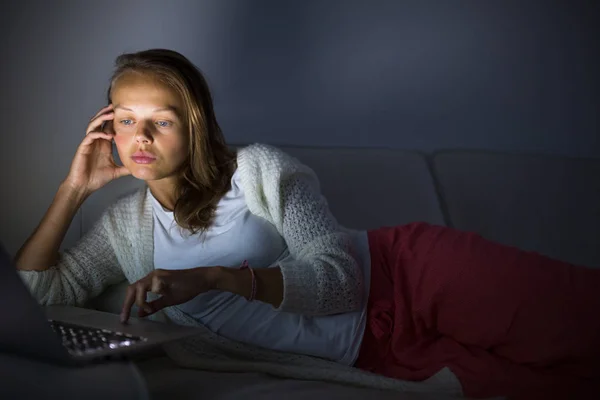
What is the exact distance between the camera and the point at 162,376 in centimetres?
123

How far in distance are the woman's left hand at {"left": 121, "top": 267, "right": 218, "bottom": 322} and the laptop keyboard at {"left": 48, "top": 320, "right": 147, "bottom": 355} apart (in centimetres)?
6

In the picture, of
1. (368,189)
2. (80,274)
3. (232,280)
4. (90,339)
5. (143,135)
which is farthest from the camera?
(368,189)

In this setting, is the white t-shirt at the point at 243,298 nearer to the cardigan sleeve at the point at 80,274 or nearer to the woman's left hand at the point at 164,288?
the cardigan sleeve at the point at 80,274

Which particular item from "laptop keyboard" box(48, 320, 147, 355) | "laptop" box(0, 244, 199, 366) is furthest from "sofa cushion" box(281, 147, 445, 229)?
"laptop keyboard" box(48, 320, 147, 355)

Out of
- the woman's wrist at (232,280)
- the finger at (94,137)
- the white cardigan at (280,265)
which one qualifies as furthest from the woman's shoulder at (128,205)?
the woman's wrist at (232,280)

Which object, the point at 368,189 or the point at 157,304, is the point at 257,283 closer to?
the point at 157,304

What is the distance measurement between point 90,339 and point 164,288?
138mm

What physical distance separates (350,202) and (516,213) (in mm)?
425

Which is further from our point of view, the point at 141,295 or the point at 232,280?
the point at 232,280

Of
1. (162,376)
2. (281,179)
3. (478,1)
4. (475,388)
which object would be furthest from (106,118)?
(478,1)

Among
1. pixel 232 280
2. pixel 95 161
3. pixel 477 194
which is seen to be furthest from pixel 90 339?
pixel 477 194

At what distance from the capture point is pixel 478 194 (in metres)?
1.82

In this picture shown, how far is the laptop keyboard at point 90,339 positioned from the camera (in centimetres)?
97

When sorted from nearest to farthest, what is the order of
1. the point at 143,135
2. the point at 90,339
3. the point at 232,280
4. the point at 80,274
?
the point at 90,339 < the point at 232,280 < the point at 143,135 < the point at 80,274
